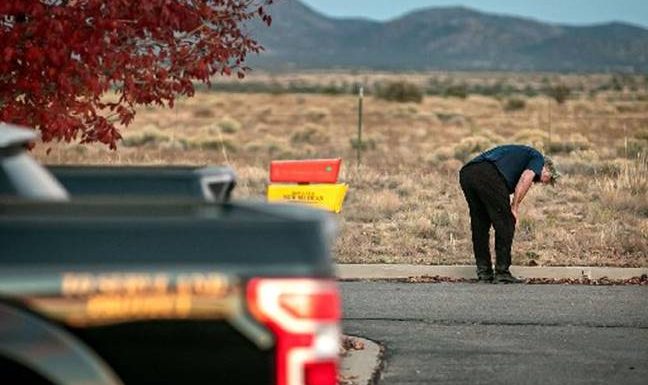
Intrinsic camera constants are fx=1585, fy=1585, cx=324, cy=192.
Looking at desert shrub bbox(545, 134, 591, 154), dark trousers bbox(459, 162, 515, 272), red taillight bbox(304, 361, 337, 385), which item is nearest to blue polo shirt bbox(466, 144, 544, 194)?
dark trousers bbox(459, 162, 515, 272)

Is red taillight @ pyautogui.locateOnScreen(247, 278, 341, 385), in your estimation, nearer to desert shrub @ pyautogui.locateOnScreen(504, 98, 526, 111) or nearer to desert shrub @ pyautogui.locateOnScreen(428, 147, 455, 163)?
desert shrub @ pyautogui.locateOnScreen(428, 147, 455, 163)

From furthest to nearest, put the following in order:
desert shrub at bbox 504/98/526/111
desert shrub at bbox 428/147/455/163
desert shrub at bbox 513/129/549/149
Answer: desert shrub at bbox 504/98/526/111
desert shrub at bbox 513/129/549/149
desert shrub at bbox 428/147/455/163

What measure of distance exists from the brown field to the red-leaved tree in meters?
5.04

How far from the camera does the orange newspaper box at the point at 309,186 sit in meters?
11.3

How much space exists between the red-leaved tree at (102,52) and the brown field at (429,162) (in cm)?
504

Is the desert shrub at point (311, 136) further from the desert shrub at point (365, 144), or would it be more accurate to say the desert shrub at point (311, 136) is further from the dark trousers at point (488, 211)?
the dark trousers at point (488, 211)

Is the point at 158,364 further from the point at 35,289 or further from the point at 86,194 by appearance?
the point at 86,194

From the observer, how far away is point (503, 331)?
11.5 metres

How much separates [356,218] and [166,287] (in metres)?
15.8

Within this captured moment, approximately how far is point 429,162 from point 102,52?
23287 mm

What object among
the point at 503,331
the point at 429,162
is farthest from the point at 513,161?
the point at 429,162

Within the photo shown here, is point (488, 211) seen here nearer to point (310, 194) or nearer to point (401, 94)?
point (310, 194)

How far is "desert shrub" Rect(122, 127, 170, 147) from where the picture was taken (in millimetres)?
43925

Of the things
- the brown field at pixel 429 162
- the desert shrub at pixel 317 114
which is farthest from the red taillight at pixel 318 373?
the desert shrub at pixel 317 114
